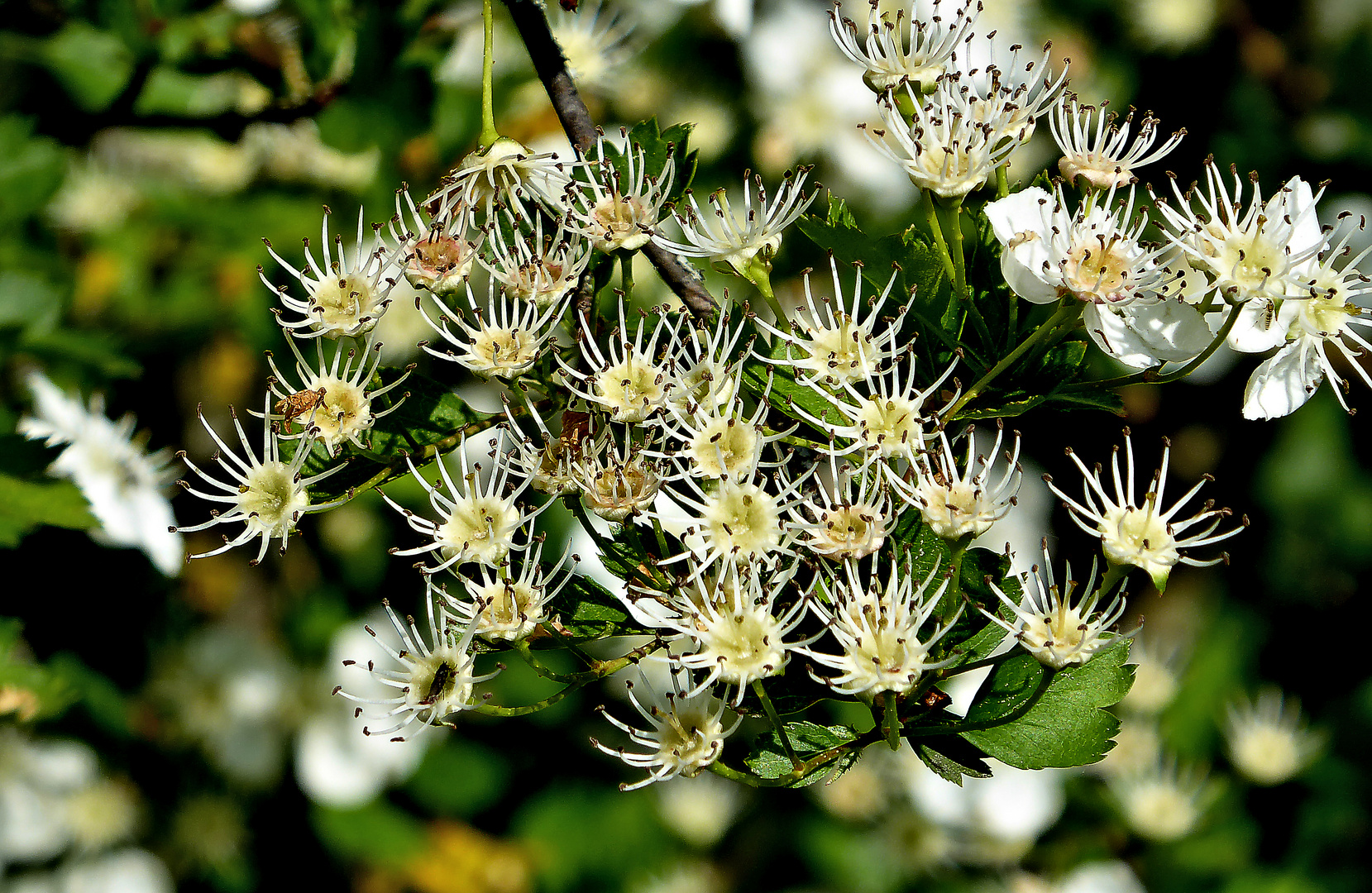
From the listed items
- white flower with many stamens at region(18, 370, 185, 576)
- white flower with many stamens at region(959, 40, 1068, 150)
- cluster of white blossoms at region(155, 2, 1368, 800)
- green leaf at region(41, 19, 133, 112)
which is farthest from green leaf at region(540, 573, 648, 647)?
green leaf at region(41, 19, 133, 112)

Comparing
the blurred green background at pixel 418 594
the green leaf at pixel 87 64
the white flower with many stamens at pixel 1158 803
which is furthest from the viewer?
the white flower with many stamens at pixel 1158 803

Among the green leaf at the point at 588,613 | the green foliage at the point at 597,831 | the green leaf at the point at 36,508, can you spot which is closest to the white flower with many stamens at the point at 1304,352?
the green leaf at the point at 588,613

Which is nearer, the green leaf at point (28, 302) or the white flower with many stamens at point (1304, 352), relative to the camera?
the white flower with many stamens at point (1304, 352)

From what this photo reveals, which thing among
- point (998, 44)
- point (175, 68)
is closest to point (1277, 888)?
point (998, 44)

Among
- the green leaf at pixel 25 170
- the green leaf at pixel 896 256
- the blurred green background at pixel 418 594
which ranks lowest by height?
the blurred green background at pixel 418 594

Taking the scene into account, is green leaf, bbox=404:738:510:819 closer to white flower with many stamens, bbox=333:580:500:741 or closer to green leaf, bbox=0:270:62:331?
A: green leaf, bbox=0:270:62:331

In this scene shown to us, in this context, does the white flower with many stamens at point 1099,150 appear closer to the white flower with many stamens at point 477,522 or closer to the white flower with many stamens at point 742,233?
the white flower with many stamens at point 742,233

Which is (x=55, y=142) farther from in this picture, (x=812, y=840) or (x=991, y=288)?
(x=812, y=840)
